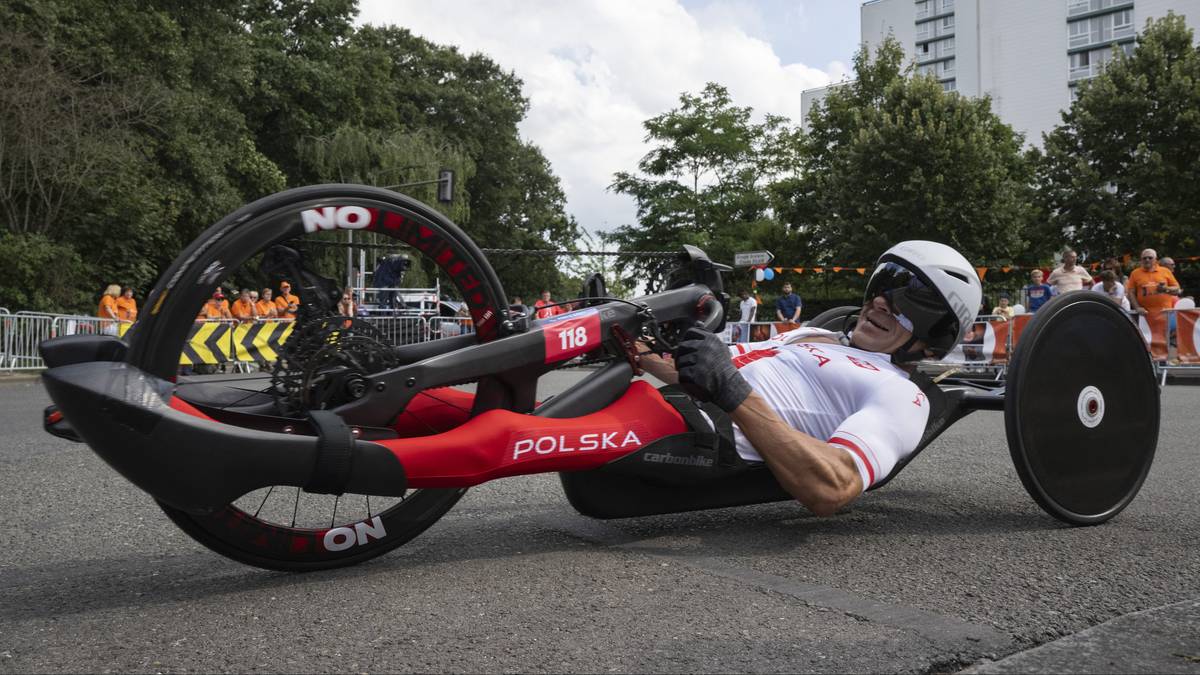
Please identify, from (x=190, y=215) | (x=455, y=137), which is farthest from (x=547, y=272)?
(x=190, y=215)

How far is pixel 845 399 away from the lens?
3453 mm

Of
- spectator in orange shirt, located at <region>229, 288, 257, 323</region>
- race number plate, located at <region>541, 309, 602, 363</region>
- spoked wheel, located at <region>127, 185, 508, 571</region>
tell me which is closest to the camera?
spoked wheel, located at <region>127, 185, 508, 571</region>

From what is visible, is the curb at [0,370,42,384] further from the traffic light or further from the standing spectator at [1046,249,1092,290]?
the standing spectator at [1046,249,1092,290]

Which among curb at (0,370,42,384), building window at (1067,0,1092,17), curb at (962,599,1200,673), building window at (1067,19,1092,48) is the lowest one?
curb at (962,599,1200,673)

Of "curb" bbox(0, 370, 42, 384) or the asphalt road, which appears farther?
"curb" bbox(0, 370, 42, 384)

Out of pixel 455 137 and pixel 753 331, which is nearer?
pixel 753 331

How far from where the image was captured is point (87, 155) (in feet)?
72.1

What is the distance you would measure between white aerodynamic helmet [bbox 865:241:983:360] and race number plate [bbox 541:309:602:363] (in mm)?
1218

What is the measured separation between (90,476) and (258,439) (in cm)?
311

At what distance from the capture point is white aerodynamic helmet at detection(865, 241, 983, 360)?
358cm

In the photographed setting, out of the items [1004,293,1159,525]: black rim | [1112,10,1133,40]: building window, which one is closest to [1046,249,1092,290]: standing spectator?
[1004,293,1159,525]: black rim

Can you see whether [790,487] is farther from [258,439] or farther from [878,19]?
[878,19]

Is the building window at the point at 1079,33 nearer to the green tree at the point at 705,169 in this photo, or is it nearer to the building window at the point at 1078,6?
the building window at the point at 1078,6

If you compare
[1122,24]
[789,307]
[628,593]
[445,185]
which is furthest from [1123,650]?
[1122,24]
